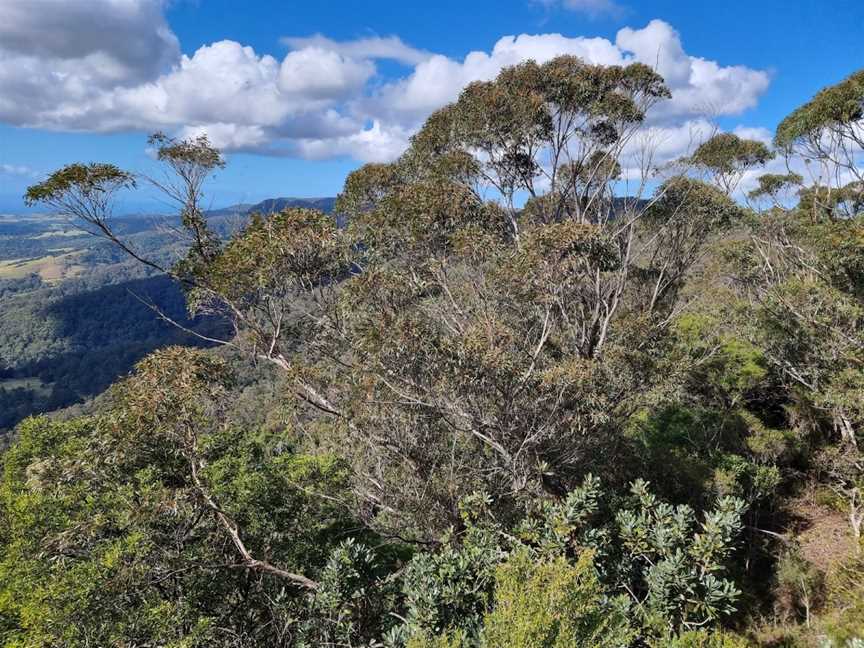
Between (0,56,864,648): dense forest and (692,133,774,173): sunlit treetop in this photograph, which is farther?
(692,133,774,173): sunlit treetop

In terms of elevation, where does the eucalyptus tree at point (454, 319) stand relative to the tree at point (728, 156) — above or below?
below

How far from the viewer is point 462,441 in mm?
9086

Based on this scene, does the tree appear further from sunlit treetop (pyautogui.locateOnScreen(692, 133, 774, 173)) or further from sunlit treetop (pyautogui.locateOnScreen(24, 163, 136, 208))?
sunlit treetop (pyautogui.locateOnScreen(24, 163, 136, 208))

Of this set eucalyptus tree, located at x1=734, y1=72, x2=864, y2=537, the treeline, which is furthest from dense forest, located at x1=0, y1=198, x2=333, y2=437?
eucalyptus tree, located at x1=734, y1=72, x2=864, y2=537

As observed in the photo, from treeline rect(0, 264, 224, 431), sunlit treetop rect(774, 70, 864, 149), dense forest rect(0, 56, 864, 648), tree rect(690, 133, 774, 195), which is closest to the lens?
dense forest rect(0, 56, 864, 648)

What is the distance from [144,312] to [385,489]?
180 m

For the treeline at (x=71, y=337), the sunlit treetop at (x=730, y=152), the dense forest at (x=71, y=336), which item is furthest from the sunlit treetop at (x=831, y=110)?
the treeline at (x=71, y=337)

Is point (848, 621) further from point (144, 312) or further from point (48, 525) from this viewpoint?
point (144, 312)

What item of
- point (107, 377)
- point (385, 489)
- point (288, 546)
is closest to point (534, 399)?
point (385, 489)

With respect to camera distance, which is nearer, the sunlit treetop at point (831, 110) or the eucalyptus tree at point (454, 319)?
the eucalyptus tree at point (454, 319)

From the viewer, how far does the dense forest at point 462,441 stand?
5852 millimetres

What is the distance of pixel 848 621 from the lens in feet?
18.8

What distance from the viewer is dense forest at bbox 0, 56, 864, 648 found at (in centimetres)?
585

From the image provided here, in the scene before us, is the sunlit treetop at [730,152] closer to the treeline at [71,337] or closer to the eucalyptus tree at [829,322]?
the eucalyptus tree at [829,322]
